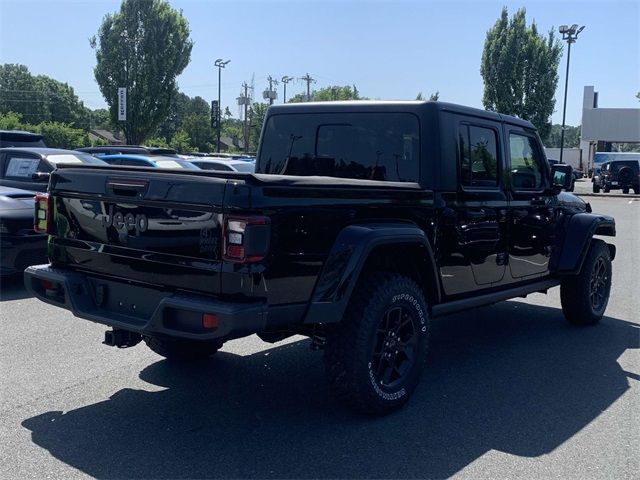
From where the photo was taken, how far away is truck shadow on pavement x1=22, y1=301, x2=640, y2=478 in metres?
3.58

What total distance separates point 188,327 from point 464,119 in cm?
275

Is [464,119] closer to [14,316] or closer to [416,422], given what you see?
[416,422]

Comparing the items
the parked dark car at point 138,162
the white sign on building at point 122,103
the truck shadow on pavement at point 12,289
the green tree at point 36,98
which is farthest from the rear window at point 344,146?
the green tree at point 36,98

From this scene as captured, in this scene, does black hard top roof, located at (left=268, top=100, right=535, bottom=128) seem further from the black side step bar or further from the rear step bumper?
the rear step bumper

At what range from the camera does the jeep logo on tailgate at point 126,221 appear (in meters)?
3.85

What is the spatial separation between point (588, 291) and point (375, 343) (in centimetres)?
341

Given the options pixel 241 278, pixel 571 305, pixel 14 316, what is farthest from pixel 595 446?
pixel 14 316

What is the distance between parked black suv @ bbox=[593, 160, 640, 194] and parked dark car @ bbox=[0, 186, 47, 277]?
105ft

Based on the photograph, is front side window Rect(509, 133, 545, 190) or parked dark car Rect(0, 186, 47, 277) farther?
Result: parked dark car Rect(0, 186, 47, 277)

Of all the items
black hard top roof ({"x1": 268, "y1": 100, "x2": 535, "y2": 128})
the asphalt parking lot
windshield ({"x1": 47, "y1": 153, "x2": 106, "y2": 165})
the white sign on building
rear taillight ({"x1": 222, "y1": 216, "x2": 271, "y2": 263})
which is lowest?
the asphalt parking lot

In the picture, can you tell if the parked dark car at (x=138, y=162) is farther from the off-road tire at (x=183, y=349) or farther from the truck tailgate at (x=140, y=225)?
the truck tailgate at (x=140, y=225)

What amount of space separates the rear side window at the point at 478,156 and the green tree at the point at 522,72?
4366 centimetres

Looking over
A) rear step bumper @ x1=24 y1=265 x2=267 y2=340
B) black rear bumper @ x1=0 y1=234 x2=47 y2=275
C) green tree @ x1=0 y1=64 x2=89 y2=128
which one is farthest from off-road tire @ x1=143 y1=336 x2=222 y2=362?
green tree @ x1=0 y1=64 x2=89 y2=128

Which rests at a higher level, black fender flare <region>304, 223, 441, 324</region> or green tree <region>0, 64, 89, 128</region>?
green tree <region>0, 64, 89, 128</region>
